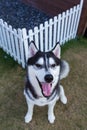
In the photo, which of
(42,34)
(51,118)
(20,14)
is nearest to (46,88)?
(51,118)

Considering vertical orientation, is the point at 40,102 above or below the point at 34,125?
above

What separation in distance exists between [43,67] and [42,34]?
1.98 m

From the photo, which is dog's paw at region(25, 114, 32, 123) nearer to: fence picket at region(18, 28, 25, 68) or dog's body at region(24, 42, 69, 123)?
dog's body at region(24, 42, 69, 123)

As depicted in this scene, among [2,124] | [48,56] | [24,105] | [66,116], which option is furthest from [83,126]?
[48,56]

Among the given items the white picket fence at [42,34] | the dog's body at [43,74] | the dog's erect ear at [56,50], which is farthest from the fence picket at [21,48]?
the dog's erect ear at [56,50]

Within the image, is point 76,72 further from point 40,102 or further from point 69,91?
point 40,102

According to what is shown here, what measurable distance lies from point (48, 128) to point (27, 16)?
3.93m

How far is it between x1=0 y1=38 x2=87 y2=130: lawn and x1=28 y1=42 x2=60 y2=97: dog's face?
1.07 m

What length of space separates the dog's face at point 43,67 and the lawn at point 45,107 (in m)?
1.07

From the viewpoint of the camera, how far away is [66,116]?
12.8 feet

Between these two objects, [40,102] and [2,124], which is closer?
[40,102]

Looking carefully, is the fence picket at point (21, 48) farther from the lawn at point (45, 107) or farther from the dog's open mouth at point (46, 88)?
the dog's open mouth at point (46, 88)

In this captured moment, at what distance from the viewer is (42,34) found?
459cm

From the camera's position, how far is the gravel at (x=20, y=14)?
247 inches
